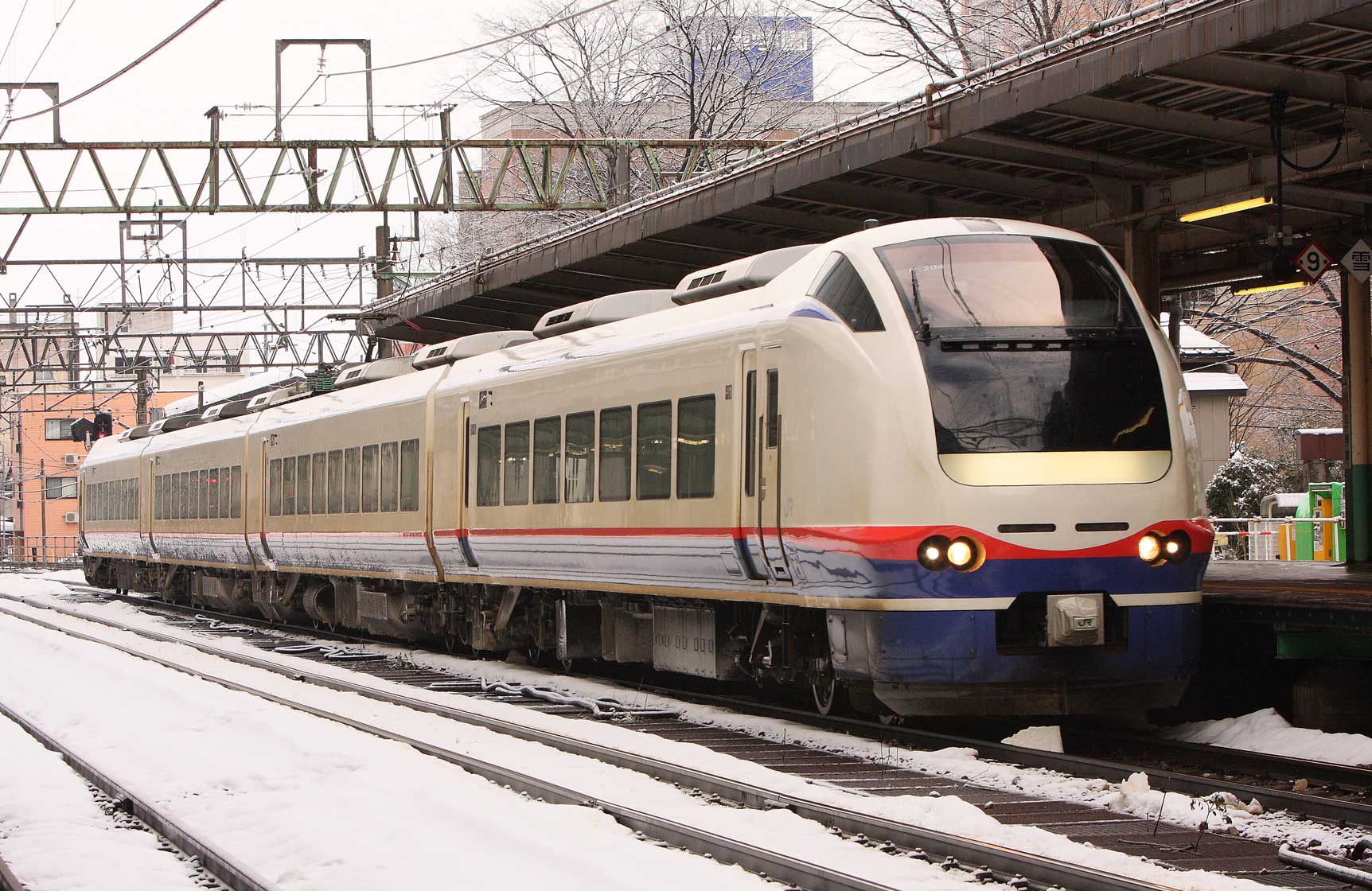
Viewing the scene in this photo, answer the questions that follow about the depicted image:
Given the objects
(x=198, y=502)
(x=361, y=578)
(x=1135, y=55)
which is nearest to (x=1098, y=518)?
(x=1135, y=55)

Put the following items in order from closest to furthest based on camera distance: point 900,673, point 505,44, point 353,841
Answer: point 353,841, point 900,673, point 505,44

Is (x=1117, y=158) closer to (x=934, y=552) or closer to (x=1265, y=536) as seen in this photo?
(x=934, y=552)

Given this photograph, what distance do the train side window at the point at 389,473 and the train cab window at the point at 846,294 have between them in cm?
868

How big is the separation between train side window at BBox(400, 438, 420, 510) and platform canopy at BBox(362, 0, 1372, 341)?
2854mm

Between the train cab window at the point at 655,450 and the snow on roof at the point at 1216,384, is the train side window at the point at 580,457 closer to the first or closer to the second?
the train cab window at the point at 655,450

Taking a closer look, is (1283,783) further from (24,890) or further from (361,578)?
(361,578)

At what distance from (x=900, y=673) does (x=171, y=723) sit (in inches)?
217

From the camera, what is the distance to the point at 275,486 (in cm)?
2309

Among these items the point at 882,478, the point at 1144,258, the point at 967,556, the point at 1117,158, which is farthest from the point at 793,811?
the point at 1144,258

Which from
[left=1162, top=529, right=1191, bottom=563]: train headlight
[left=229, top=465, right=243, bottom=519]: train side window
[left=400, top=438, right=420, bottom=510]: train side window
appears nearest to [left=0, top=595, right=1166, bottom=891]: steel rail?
[left=1162, top=529, right=1191, bottom=563]: train headlight

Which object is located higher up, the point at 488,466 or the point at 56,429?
the point at 56,429

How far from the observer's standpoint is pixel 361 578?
20438 millimetres

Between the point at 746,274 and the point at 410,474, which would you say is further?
the point at 410,474

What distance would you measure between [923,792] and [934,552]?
1.51m
